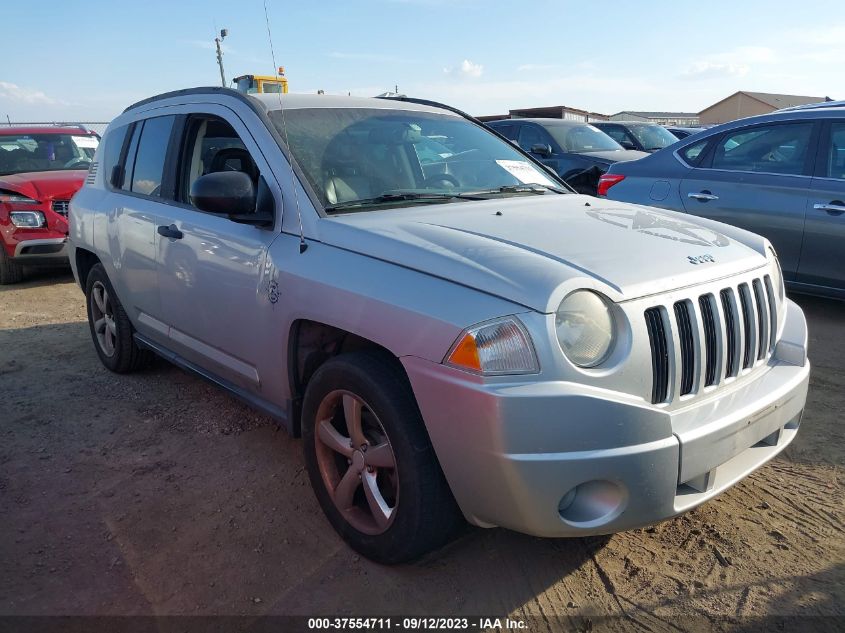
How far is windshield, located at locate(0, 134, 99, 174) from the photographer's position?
349 inches

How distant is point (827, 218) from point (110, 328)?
5283 millimetres

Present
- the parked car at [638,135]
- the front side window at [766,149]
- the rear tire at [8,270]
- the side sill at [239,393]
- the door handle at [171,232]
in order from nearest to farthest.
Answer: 1. the side sill at [239,393]
2. the door handle at [171,232]
3. the front side window at [766,149]
4. the rear tire at [8,270]
5. the parked car at [638,135]

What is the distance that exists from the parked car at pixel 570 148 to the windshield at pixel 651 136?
8.88 feet

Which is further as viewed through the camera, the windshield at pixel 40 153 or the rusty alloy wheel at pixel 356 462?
the windshield at pixel 40 153

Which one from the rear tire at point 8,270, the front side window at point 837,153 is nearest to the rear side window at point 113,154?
the rear tire at point 8,270

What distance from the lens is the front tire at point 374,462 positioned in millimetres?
2344

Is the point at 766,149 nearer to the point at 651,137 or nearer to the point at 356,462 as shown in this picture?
the point at 356,462

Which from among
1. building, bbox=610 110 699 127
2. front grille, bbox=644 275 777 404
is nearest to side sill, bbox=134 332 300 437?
front grille, bbox=644 275 777 404

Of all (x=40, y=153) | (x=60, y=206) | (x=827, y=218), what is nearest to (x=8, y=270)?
(x=60, y=206)

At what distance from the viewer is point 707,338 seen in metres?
2.40

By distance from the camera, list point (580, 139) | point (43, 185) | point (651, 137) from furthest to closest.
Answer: point (651, 137), point (580, 139), point (43, 185)

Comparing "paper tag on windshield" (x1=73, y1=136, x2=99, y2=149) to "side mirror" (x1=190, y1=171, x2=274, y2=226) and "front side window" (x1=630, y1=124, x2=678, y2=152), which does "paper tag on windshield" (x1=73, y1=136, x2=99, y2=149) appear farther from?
"front side window" (x1=630, y1=124, x2=678, y2=152)

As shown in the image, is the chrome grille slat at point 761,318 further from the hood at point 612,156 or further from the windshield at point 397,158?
the hood at point 612,156

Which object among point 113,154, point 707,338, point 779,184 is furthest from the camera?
point 779,184
